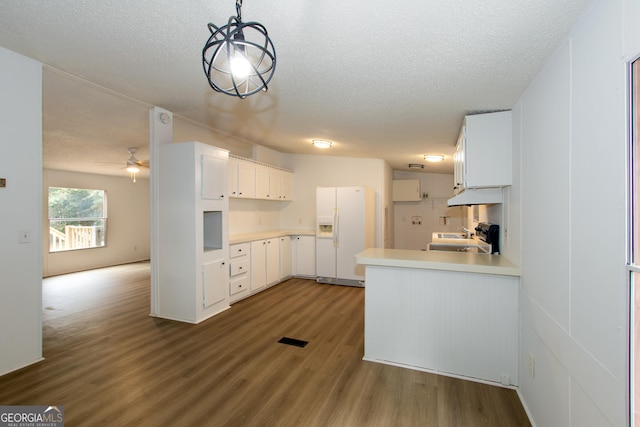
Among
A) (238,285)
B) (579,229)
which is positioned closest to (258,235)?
(238,285)

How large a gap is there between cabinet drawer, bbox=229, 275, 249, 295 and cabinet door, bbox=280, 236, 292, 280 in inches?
43.0

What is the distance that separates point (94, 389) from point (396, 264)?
8.42ft

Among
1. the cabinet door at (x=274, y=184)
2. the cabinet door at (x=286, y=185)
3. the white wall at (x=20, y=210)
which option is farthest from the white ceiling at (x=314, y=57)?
the cabinet door at (x=286, y=185)

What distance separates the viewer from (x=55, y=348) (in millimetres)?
2873

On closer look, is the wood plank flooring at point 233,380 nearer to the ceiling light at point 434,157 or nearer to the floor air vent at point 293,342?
the floor air vent at point 293,342

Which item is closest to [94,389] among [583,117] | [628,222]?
[628,222]

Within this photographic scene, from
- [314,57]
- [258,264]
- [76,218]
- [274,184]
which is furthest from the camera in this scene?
[76,218]

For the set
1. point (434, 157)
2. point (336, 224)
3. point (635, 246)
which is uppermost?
point (434, 157)

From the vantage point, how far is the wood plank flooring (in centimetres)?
197

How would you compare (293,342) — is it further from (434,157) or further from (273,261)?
(434,157)

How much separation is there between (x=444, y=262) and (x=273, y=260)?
3486mm

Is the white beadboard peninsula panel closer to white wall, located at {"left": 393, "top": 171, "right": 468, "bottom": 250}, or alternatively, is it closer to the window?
white wall, located at {"left": 393, "top": 171, "right": 468, "bottom": 250}

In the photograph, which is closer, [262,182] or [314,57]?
[314,57]

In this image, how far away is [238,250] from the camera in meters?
4.41
